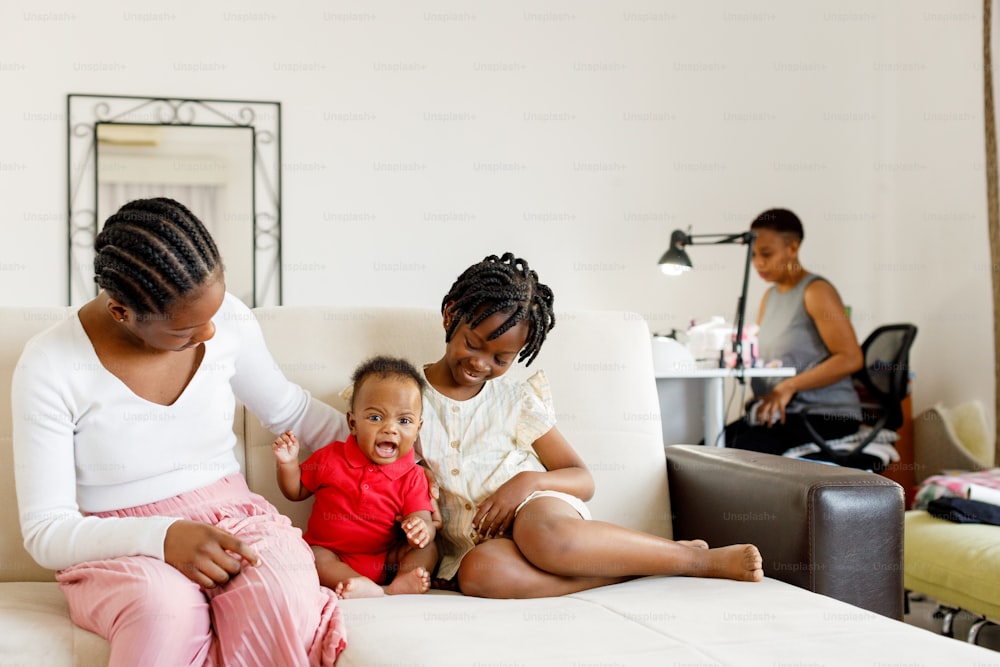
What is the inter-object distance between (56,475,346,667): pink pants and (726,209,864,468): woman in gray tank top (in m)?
2.14

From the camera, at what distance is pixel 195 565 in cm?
126

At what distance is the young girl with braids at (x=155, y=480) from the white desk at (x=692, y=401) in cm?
174

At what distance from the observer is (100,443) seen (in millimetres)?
1395

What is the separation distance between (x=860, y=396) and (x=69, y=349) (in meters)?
2.73

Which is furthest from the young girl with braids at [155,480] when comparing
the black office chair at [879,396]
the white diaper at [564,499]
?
the black office chair at [879,396]

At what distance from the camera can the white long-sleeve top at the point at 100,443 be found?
1.31 metres

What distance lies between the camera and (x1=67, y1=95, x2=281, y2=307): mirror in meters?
3.78

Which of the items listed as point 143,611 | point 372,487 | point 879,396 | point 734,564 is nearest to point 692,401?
point 879,396

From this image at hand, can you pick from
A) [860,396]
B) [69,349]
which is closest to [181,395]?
[69,349]

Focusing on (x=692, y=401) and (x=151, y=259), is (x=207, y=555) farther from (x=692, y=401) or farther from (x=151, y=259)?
(x=692, y=401)

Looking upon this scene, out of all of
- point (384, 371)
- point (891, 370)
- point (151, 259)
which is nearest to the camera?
point (151, 259)

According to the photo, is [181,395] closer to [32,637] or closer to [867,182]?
[32,637]

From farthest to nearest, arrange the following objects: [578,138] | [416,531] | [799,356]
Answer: [578,138]
[799,356]
[416,531]

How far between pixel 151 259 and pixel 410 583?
2.16 feet
